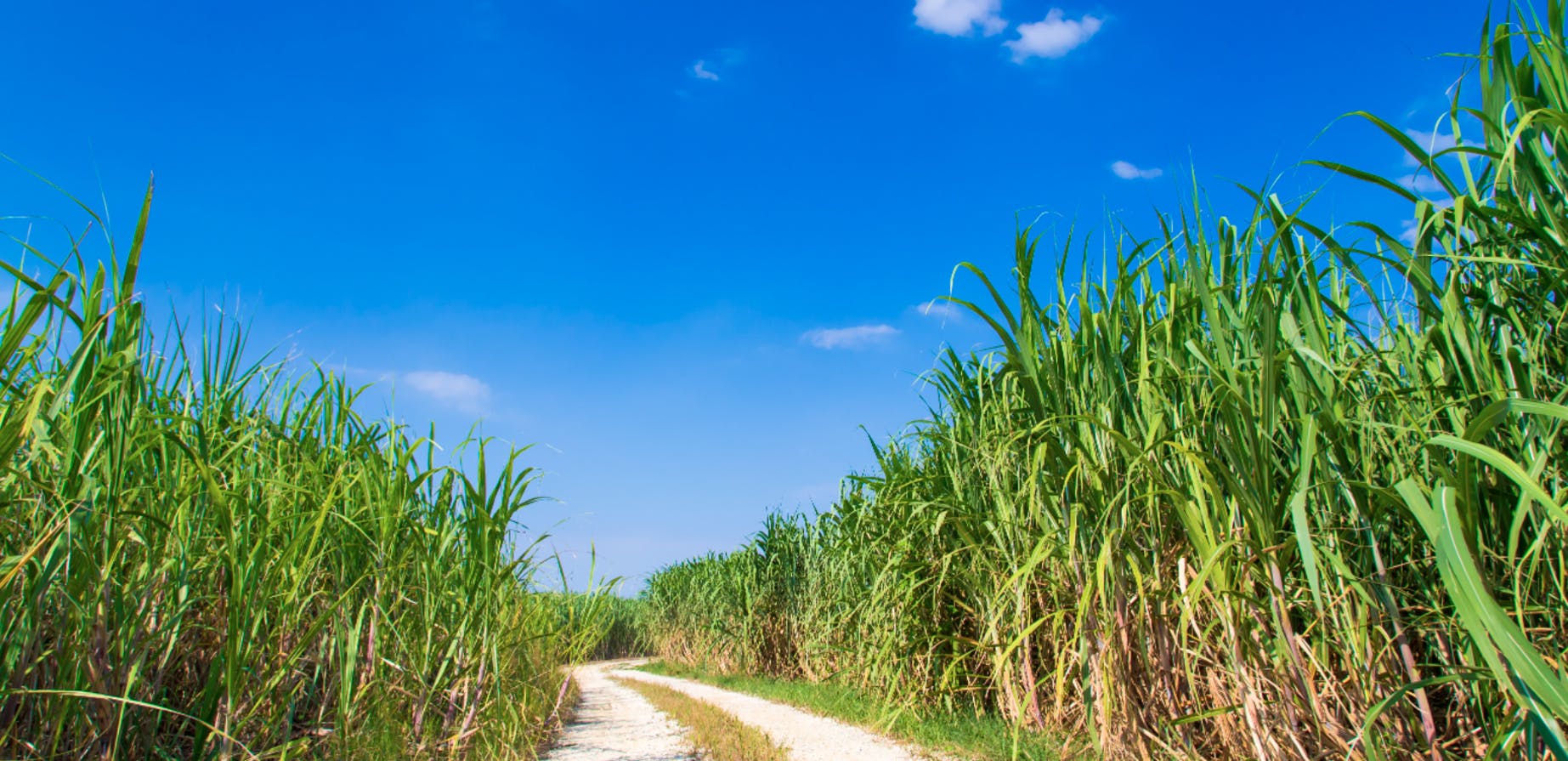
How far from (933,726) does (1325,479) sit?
3025 millimetres

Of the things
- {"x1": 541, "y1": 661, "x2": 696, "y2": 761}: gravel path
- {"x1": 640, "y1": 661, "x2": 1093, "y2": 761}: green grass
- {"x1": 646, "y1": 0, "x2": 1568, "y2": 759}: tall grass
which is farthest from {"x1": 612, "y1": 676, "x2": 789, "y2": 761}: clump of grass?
{"x1": 646, "y1": 0, "x2": 1568, "y2": 759}: tall grass

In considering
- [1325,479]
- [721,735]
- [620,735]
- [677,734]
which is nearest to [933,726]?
[721,735]

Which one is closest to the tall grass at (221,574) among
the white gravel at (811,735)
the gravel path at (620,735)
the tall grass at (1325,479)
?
the gravel path at (620,735)

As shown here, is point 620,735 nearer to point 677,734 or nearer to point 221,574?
point 677,734

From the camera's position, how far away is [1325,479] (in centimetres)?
224

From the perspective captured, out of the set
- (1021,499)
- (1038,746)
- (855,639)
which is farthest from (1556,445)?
(855,639)

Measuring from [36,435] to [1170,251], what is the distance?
327 cm

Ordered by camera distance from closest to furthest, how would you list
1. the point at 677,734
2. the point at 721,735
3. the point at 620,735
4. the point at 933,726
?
the point at 933,726 < the point at 721,735 < the point at 677,734 < the point at 620,735

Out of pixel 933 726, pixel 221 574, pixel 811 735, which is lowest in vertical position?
pixel 811 735

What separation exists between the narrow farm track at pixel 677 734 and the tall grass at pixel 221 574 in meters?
0.66

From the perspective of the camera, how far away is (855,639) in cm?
681

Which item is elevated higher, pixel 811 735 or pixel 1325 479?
pixel 1325 479

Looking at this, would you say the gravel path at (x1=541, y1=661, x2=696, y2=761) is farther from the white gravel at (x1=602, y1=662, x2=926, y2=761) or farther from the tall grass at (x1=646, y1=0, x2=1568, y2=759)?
the tall grass at (x1=646, y1=0, x2=1568, y2=759)

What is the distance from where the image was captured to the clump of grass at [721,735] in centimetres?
427
